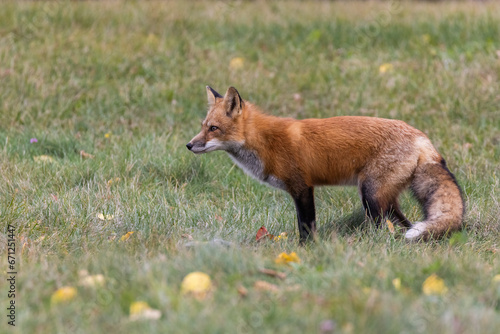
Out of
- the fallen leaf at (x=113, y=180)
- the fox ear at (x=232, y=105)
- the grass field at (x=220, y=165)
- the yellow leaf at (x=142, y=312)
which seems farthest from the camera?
the fallen leaf at (x=113, y=180)

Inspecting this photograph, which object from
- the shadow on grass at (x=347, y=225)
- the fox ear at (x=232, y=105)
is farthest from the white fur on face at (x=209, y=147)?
the shadow on grass at (x=347, y=225)

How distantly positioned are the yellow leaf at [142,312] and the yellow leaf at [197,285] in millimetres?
238

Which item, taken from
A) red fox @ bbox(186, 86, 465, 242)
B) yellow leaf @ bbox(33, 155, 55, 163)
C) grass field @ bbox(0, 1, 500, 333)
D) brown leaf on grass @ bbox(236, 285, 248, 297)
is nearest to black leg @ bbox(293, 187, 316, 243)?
red fox @ bbox(186, 86, 465, 242)

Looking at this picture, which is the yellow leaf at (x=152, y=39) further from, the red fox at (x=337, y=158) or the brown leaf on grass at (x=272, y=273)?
the brown leaf on grass at (x=272, y=273)

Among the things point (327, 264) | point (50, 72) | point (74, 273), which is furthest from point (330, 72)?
point (74, 273)

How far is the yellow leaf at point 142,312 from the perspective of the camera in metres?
2.71

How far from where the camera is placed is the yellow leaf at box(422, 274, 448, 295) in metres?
3.16

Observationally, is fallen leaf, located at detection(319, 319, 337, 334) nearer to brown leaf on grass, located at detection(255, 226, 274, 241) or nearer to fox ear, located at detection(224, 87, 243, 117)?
brown leaf on grass, located at detection(255, 226, 274, 241)

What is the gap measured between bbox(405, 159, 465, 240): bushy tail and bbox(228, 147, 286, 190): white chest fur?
3.83ft

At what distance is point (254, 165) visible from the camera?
5105 mm

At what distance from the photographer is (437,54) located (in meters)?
9.48

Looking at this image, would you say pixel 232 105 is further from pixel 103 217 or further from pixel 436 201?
pixel 436 201

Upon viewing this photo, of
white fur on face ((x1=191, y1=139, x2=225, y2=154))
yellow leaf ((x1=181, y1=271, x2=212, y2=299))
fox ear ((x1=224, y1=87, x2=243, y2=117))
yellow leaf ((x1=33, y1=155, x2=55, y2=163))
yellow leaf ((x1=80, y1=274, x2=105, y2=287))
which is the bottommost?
yellow leaf ((x1=33, y1=155, x2=55, y2=163))

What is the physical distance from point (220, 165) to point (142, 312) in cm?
405
